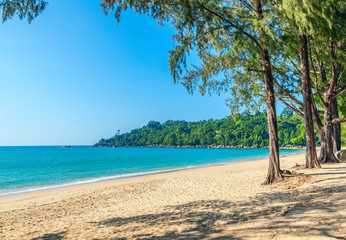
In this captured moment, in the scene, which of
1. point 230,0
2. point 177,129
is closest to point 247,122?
point 177,129

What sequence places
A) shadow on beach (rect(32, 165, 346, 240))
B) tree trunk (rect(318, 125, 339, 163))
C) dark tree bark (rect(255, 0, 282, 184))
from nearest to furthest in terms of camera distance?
shadow on beach (rect(32, 165, 346, 240)) → dark tree bark (rect(255, 0, 282, 184)) → tree trunk (rect(318, 125, 339, 163))

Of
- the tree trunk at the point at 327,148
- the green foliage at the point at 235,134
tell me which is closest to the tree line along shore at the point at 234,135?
the green foliage at the point at 235,134

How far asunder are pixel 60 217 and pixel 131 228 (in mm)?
3622

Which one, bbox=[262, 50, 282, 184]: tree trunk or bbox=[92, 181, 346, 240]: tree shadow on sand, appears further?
bbox=[262, 50, 282, 184]: tree trunk

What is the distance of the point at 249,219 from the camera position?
5254 mm

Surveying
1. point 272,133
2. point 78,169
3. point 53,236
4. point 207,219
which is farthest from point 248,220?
point 78,169

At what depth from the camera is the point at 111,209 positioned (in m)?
8.60

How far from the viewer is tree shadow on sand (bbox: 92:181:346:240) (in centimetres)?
430

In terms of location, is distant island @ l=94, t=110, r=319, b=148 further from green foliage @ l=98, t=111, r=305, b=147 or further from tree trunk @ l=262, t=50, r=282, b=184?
tree trunk @ l=262, t=50, r=282, b=184

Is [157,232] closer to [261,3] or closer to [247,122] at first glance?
[261,3]

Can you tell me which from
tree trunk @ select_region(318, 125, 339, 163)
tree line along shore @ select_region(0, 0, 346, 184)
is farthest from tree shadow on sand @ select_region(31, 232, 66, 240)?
tree trunk @ select_region(318, 125, 339, 163)

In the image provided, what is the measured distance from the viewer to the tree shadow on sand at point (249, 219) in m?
4.30

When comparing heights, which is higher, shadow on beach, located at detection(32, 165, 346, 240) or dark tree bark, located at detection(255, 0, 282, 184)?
dark tree bark, located at detection(255, 0, 282, 184)

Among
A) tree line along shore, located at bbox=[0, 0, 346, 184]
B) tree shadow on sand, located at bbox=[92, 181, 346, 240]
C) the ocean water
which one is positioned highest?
tree line along shore, located at bbox=[0, 0, 346, 184]
